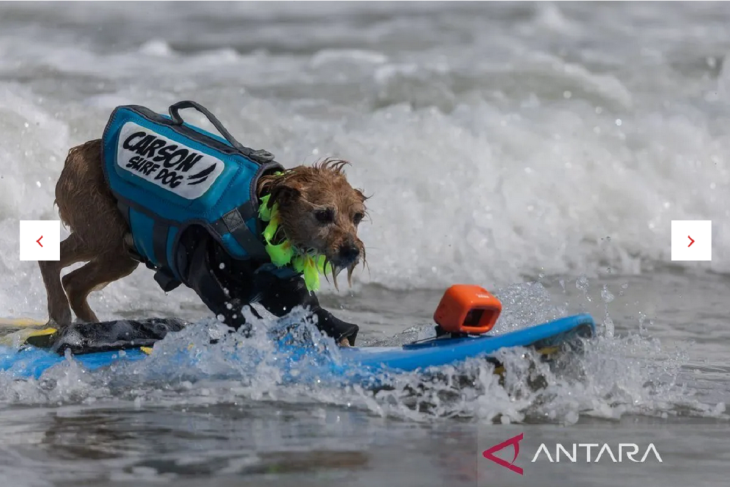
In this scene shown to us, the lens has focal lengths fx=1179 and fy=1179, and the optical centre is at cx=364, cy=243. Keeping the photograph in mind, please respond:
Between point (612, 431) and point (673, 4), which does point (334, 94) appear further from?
point (612, 431)

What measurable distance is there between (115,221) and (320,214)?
1.26 m

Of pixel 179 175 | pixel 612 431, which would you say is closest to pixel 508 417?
pixel 612 431

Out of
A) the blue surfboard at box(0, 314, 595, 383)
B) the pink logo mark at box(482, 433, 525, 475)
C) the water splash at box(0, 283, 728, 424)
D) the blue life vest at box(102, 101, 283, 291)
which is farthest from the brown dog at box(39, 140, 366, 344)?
the pink logo mark at box(482, 433, 525, 475)

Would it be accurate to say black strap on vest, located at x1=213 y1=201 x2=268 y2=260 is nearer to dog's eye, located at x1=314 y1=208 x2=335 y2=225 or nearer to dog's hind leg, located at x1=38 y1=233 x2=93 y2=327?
dog's eye, located at x1=314 y1=208 x2=335 y2=225

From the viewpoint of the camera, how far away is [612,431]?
505 centimetres

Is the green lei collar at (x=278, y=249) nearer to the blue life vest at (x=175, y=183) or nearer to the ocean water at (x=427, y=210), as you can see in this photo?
the blue life vest at (x=175, y=183)

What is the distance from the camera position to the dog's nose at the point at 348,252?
213 inches

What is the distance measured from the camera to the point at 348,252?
5.41 m

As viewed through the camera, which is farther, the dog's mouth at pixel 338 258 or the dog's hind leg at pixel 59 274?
the dog's hind leg at pixel 59 274

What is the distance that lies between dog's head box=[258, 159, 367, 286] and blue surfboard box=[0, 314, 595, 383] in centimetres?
45

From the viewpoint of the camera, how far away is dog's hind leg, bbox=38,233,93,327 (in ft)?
20.6

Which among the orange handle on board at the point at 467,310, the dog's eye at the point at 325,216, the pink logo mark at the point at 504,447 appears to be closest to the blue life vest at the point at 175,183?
the dog's eye at the point at 325,216

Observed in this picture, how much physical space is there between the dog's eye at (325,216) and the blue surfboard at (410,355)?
2.05ft

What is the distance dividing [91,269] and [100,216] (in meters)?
0.41
